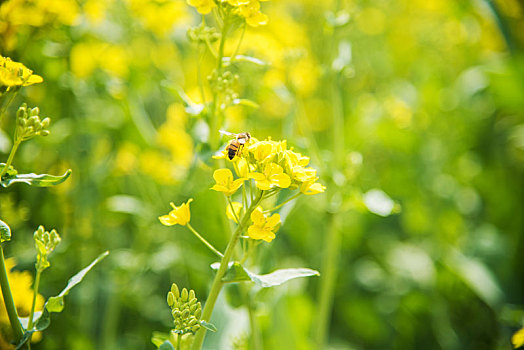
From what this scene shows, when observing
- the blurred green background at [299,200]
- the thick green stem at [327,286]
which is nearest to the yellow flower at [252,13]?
the blurred green background at [299,200]

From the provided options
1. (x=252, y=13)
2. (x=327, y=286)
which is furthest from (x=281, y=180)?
(x=327, y=286)

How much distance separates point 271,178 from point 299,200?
28.0 inches

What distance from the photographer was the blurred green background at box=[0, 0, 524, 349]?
1714 mm

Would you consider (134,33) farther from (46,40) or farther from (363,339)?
(363,339)

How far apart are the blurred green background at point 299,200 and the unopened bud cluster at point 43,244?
400mm

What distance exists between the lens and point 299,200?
5.25ft

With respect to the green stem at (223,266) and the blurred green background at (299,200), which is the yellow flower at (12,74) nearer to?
the blurred green background at (299,200)

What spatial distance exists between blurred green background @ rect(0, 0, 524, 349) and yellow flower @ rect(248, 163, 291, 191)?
1.13 ft

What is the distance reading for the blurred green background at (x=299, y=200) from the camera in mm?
1714

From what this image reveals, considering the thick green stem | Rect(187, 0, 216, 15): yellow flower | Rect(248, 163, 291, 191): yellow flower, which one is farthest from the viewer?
the thick green stem

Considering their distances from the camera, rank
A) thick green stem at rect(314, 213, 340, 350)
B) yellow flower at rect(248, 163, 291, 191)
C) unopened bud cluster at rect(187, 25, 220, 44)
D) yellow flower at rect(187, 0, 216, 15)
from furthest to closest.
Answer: thick green stem at rect(314, 213, 340, 350) < unopened bud cluster at rect(187, 25, 220, 44) < yellow flower at rect(187, 0, 216, 15) < yellow flower at rect(248, 163, 291, 191)

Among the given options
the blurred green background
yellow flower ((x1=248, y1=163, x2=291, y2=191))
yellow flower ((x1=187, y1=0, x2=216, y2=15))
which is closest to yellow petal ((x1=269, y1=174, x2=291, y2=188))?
yellow flower ((x1=248, y1=163, x2=291, y2=191))

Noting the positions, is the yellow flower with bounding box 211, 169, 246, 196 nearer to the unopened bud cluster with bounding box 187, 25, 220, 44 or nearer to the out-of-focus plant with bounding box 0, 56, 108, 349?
the out-of-focus plant with bounding box 0, 56, 108, 349

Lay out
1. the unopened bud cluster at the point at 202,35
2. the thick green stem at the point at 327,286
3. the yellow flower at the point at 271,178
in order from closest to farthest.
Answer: the yellow flower at the point at 271,178, the unopened bud cluster at the point at 202,35, the thick green stem at the point at 327,286
